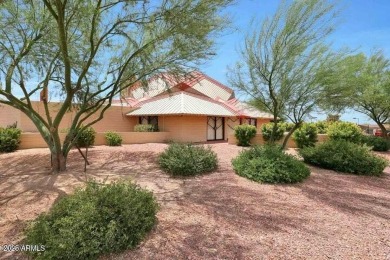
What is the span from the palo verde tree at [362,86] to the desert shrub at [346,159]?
6.29ft

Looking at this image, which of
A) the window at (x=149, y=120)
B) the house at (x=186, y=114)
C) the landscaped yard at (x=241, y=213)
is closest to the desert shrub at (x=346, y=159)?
the landscaped yard at (x=241, y=213)

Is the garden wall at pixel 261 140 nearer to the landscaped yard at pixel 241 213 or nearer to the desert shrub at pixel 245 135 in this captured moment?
the desert shrub at pixel 245 135

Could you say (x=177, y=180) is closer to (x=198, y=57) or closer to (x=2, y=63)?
(x=198, y=57)

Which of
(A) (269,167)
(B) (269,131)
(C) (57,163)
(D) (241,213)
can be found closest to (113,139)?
(C) (57,163)

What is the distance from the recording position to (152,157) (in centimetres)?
1307

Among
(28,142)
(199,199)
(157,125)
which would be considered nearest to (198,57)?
(199,199)

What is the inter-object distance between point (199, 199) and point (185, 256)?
263cm

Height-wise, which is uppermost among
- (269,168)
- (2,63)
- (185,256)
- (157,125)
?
(2,63)

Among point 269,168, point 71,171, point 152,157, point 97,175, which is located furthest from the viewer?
point 152,157

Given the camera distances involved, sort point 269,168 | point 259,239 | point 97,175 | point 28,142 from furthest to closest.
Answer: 1. point 28,142
2. point 97,175
3. point 269,168
4. point 259,239

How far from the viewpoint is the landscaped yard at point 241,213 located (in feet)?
13.9

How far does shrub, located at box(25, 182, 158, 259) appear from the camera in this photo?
388 cm

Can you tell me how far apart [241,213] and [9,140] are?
46.2 feet

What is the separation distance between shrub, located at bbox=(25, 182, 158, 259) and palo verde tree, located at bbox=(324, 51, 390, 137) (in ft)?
31.2
